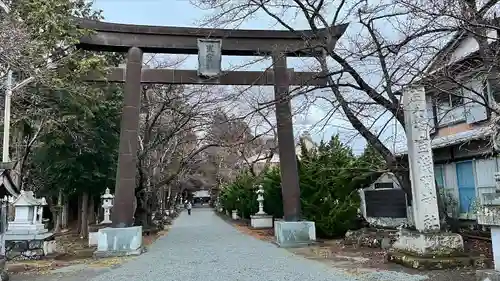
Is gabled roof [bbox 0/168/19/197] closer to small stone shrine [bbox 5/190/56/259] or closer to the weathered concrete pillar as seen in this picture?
the weathered concrete pillar

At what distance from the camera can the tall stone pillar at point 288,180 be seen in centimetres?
1514

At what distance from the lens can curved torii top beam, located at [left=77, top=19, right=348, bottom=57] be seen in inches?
593

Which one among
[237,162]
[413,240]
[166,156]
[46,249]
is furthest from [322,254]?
[237,162]

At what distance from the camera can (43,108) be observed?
1645cm

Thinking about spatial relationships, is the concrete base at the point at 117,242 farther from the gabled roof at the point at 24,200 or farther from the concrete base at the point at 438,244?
the concrete base at the point at 438,244

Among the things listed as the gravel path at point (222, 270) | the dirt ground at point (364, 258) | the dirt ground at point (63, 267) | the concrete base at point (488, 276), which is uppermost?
the concrete base at point (488, 276)

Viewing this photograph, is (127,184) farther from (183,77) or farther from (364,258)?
(364,258)

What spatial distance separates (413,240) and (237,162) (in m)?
32.9

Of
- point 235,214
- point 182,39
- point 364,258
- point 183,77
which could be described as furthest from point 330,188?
point 235,214

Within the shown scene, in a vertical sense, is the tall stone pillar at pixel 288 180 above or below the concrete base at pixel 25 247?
above

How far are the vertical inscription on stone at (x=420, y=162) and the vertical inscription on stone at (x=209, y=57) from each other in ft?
24.3

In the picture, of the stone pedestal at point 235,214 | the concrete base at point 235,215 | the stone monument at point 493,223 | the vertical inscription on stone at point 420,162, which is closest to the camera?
the stone monument at point 493,223

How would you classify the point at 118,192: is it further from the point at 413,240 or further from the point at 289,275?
the point at 413,240

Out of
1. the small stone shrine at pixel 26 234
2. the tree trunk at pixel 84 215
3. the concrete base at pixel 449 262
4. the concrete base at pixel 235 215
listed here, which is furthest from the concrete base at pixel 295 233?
the concrete base at pixel 235 215
